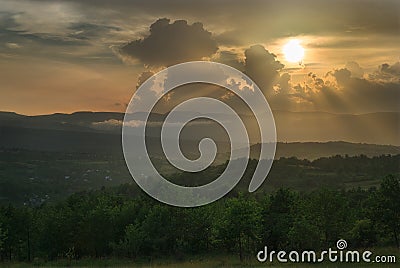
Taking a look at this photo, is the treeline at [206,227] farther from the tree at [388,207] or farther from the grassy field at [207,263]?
the grassy field at [207,263]

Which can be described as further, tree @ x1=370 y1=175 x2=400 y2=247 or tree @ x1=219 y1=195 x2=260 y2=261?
tree @ x1=370 y1=175 x2=400 y2=247

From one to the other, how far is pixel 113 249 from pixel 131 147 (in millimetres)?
22442

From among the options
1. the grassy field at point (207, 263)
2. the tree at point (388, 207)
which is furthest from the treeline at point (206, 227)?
the grassy field at point (207, 263)

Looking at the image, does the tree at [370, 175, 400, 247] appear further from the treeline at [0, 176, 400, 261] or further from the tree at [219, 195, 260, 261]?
the tree at [219, 195, 260, 261]

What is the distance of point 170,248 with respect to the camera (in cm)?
4847

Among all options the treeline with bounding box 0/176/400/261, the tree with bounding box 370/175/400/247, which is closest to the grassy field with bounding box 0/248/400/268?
the treeline with bounding box 0/176/400/261

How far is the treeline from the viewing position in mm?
41594

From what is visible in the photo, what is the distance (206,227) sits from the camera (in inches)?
1937

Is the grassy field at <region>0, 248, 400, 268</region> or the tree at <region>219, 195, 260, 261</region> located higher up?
the tree at <region>219, 195, 260, 261</region>

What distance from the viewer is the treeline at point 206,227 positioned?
4159cm

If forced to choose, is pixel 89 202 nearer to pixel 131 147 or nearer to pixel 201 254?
pixel 201 254

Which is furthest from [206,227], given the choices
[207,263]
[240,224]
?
[207,263]

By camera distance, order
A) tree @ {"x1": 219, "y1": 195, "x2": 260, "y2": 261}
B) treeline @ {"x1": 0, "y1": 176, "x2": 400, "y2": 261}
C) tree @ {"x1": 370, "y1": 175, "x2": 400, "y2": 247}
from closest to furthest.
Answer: tree @ {"x1": 219, "y1": 195, "x2": 260, "y2": 261}
treeline @ {"x1": 0, "y1": 176, "x2": 400, "y2": 261}
tree @ {"x1": 370, "y1": 175, "x2": 400, "y2": 247}

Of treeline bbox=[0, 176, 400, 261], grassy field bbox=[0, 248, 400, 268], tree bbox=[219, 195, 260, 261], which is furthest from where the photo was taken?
treeline bbox=[0, 176, 400, 261]
